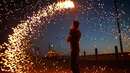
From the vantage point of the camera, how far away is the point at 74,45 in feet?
26.2

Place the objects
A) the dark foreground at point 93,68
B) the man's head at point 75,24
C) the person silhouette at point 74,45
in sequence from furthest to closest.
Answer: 1. the dark foreground at point 93,68
2. the man's head at point 75,24
3. the person silhouette at point 74,45

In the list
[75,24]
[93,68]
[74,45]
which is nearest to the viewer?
[74,45]

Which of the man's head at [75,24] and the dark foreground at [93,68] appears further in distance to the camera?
the dark foreground at [93,68]

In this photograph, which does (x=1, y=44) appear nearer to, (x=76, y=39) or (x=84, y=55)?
(x=76, y=39)

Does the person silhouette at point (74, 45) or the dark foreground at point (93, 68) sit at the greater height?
the person silhouette at point (74, 45)

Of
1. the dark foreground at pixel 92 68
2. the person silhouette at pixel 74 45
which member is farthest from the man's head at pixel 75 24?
the dark foreground at pixel 92 68

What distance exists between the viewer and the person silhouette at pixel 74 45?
780 cm

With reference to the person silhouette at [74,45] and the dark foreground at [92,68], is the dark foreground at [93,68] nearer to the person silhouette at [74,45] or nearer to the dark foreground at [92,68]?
the dark foreground at [92,68]

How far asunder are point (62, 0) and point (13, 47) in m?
5.57

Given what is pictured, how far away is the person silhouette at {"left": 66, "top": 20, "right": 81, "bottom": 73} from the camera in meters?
7.80

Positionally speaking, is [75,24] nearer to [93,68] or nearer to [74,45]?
[74,45]

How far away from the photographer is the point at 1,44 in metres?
17.3

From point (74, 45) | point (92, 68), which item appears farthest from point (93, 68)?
point (74, 45)

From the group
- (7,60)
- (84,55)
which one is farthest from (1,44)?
(84,55)
